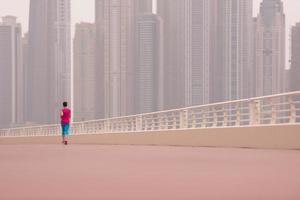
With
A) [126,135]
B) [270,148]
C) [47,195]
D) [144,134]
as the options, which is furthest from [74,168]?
[126,135]

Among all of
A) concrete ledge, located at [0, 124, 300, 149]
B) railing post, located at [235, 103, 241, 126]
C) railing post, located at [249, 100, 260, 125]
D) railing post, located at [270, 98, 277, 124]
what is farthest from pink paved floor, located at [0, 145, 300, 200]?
railing post, located at [235, 103, 241, 126]

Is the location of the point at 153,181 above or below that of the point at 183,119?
below

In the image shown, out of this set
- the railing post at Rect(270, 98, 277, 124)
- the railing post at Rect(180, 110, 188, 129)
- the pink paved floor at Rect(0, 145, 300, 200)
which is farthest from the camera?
the railing post at Rect(180, 110, 188, 129)

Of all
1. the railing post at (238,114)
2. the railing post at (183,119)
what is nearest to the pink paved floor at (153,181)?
the railing post at (238,114)

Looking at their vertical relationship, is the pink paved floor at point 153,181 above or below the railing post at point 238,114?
below

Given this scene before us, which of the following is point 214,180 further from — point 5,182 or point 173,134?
point 173,134

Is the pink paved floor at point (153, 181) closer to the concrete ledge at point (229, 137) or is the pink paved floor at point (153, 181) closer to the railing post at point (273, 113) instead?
the concrete ledge at point (229, 137)

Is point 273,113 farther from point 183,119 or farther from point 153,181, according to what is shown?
point 153,181

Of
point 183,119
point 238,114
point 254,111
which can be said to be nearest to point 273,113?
point 254,111

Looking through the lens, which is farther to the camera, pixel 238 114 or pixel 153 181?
pixel 238 114

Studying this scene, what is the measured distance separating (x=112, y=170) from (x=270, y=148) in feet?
29.1

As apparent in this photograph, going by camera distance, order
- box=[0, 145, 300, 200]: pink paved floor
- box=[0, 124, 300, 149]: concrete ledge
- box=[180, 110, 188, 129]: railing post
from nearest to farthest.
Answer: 1. box=[0, 145, 300, 200]: pink paved floor
2. box=[0, 124, 300, 149]: concrete ledge
3. box=[180, 110, 188, 129]: railing post

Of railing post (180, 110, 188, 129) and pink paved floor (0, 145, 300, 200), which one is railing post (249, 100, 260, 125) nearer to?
railing post (180, 110, 188, 129)

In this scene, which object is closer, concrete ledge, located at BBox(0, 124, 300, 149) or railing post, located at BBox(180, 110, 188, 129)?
concrete ledge, located at BBox(0, 124, 300, 149)
